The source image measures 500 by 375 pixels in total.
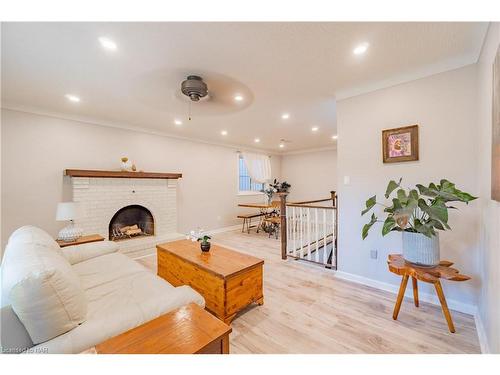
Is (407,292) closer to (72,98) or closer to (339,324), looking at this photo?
(339,324)

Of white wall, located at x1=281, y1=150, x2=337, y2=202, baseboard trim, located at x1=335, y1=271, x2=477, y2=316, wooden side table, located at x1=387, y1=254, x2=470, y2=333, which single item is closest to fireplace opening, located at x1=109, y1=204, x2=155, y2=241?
baseboard trim, located at x1=335, y1=271, x2=477, y2=316

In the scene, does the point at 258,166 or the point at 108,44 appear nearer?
the point at 108,44

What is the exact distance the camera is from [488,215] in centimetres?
162

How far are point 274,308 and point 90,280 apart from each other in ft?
5.70

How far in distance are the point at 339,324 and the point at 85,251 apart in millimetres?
2743

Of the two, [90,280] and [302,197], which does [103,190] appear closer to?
[90,280]

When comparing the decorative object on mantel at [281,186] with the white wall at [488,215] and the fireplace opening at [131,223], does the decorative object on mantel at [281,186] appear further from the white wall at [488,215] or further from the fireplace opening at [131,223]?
the white wall at [488,215]

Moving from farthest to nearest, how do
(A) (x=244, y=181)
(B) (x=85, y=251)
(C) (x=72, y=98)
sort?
(A) (x=244, y=181), (C) (x=72, y=98), (B) (x=85, y=251)

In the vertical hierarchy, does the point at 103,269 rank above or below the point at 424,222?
below

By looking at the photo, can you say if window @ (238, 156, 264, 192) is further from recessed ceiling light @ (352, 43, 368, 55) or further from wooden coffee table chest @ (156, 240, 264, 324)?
recessed ceiling light @ (352, 43, 368, 55)

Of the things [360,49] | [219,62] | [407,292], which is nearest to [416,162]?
[360,49]

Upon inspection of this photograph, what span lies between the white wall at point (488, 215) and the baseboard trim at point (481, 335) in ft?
0.14

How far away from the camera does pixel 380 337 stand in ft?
5.76
